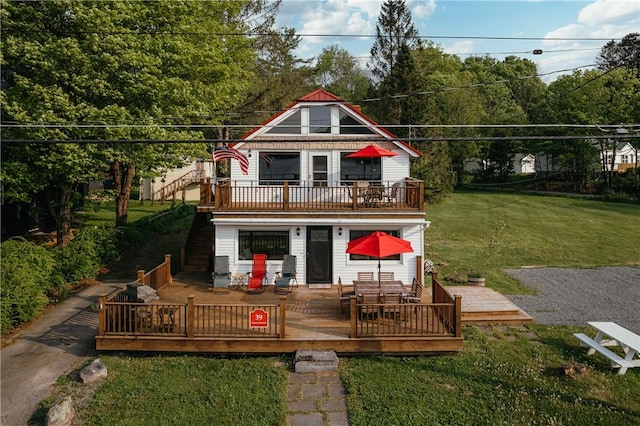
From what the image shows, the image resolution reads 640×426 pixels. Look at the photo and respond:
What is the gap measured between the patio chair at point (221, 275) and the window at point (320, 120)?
19.6ft

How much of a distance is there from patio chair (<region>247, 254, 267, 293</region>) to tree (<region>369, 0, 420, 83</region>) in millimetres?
29488

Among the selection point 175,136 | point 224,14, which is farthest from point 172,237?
point 224,14

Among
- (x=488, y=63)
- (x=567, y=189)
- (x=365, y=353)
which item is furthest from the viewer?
(x=488, y=63)

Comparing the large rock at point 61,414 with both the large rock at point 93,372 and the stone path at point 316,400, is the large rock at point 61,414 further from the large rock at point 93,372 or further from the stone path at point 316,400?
the stone path at point 316,400

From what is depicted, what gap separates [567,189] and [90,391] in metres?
46.4

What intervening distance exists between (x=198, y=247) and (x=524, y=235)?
19.3 meters

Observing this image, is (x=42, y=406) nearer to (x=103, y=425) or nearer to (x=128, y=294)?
(x=103, y=425)

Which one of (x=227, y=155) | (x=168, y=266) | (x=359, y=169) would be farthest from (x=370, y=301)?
(x=168, y=266)

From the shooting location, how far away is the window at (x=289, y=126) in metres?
16.5

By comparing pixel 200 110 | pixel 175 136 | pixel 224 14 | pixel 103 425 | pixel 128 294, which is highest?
pixel 224 14

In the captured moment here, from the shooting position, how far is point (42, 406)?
812 cm

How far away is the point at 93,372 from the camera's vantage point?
29.5 feet

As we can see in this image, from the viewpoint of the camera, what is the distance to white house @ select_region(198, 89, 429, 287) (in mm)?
14539

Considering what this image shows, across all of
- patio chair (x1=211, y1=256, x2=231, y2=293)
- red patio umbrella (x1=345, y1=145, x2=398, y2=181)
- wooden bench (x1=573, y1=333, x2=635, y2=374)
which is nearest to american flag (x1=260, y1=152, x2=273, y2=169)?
red patio umbrella (x1=345, y1=145, x2=398, y2=181)
